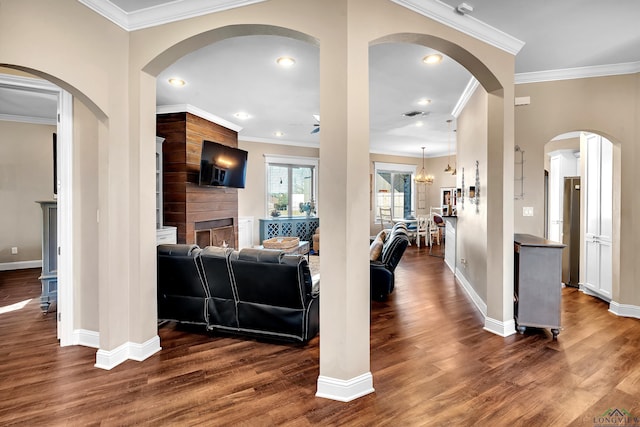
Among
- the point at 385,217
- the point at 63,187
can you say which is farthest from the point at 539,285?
the point at 385,217

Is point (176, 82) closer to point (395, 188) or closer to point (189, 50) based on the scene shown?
point (189, 50)

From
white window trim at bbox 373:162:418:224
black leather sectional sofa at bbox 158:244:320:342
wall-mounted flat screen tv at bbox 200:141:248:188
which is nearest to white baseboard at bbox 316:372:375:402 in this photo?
black leather sectional sofa at bbox 158:244:320:342

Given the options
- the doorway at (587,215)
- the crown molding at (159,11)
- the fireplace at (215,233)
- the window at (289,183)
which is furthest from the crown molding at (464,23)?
the window at (289,183)

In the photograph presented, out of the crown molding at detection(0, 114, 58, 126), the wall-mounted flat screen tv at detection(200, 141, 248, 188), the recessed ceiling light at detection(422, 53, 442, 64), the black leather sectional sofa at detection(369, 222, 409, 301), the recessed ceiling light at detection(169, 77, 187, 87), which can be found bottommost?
the black leather sectional sofa at detection(369, 222, 409, 301)

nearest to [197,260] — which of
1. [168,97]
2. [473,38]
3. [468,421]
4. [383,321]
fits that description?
[383,321]

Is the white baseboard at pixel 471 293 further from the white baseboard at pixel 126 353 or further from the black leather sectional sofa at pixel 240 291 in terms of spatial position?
the white baseboard at pixel 126 353

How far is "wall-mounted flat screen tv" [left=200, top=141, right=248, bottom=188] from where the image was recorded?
17.3 ft

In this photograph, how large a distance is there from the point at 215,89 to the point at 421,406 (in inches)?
167

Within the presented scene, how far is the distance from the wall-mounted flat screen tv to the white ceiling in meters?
0.63

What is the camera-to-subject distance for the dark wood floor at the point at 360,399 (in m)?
2.03

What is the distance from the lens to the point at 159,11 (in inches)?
103

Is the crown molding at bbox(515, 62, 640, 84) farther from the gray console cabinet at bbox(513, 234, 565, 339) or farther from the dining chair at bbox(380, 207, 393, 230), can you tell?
the dining chair at bbox(380, 207, 393, 230)

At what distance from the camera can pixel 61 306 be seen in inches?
119

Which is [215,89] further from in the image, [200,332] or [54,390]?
[54,390]
